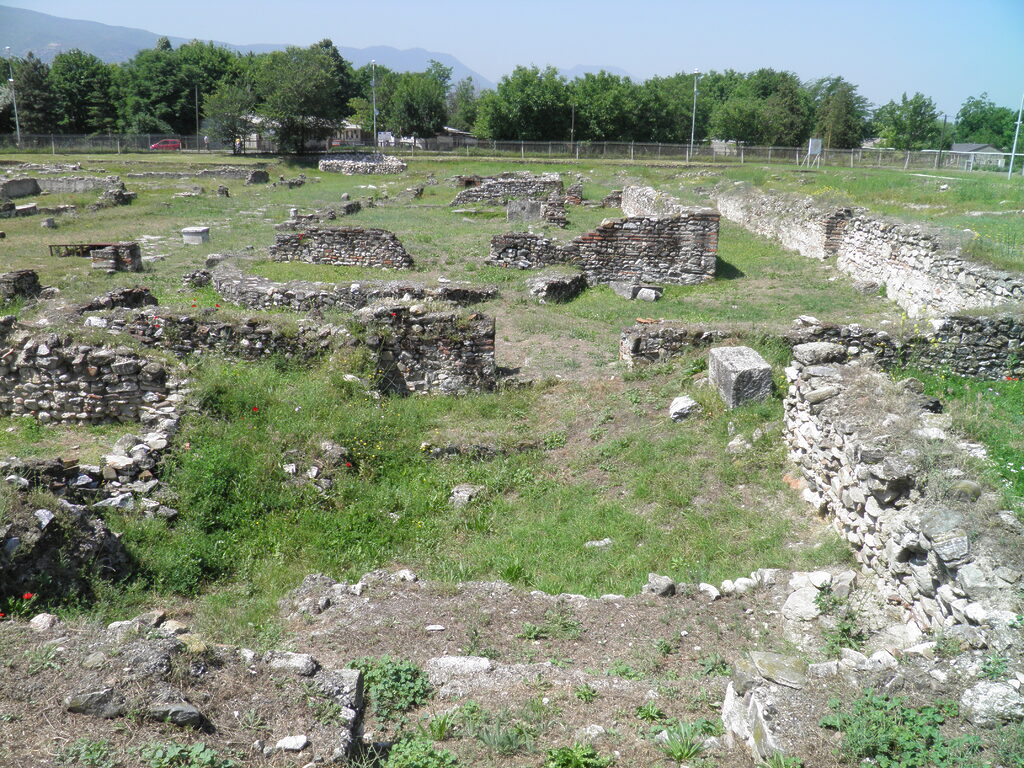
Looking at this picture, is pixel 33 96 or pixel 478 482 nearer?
pixel 478 482

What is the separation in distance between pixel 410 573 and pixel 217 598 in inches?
63.5

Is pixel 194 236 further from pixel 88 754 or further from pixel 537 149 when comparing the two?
pixel 537 149

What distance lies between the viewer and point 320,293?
13.8 meters

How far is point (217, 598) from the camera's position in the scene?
6012mm

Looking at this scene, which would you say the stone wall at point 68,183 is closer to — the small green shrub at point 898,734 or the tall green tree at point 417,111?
the small green shrub at point 898,734

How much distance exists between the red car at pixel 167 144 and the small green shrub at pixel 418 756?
70981 mm

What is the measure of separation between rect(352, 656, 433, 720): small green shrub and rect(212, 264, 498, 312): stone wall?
9.26m

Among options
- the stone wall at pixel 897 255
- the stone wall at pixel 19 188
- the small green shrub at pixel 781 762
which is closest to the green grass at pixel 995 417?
the small green shrub at pixel 781 762

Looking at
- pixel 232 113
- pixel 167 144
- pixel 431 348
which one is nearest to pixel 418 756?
pixel 431 348

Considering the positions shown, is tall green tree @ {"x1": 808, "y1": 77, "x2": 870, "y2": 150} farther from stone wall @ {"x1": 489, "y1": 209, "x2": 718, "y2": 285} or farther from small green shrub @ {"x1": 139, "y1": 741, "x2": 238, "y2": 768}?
small green shrub @ {"x1": 139, "y1": 741, "x2": 238, "y2": 768}

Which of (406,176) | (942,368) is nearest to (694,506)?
(942,368)

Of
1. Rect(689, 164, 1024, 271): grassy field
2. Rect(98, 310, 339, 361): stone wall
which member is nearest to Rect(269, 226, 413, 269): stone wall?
Rect(98, 310, 339, 361): stone wall

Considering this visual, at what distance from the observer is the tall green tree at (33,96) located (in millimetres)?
65375

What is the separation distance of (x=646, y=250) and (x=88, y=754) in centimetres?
1656
